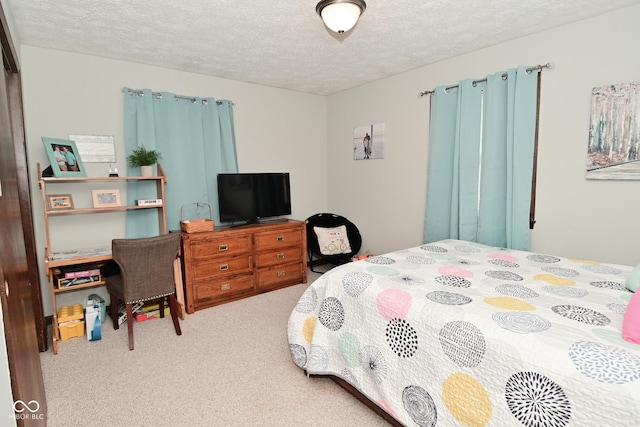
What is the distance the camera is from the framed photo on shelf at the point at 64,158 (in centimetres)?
270

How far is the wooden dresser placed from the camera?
10.7ft

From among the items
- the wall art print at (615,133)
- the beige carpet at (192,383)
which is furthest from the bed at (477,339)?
the wall art print at (615,133)

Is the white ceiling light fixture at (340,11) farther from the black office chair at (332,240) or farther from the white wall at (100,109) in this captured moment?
the black office chair at (332,240)

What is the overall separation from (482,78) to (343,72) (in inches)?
55.7

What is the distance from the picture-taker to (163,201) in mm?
3148

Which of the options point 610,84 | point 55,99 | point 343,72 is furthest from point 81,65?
point 610,84

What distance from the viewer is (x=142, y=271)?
103 inches

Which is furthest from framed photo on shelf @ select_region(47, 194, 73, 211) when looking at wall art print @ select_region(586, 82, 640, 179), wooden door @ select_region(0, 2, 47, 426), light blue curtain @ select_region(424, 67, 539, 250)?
wall art print @ select_region(586, 82, 640, 179)

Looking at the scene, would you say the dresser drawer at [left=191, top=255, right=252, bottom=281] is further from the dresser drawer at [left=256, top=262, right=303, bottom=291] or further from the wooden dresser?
the dresser drawer at [left=256, top=262, right=303, bottom=291]

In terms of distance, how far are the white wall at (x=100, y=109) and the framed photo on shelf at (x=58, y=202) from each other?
0.12 m

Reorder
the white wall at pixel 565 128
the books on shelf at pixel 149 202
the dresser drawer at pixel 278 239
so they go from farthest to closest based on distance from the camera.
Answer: the dresser drawer at pixel 278 239 < the books on shelf at pixel 149 202 < the white wall at pixel 565 128

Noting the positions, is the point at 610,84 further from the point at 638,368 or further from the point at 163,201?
the point at 163,201

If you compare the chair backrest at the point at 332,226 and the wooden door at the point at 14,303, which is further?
the chair backrest at the point at 332,226

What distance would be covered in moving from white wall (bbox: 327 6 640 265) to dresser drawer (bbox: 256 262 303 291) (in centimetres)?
139
